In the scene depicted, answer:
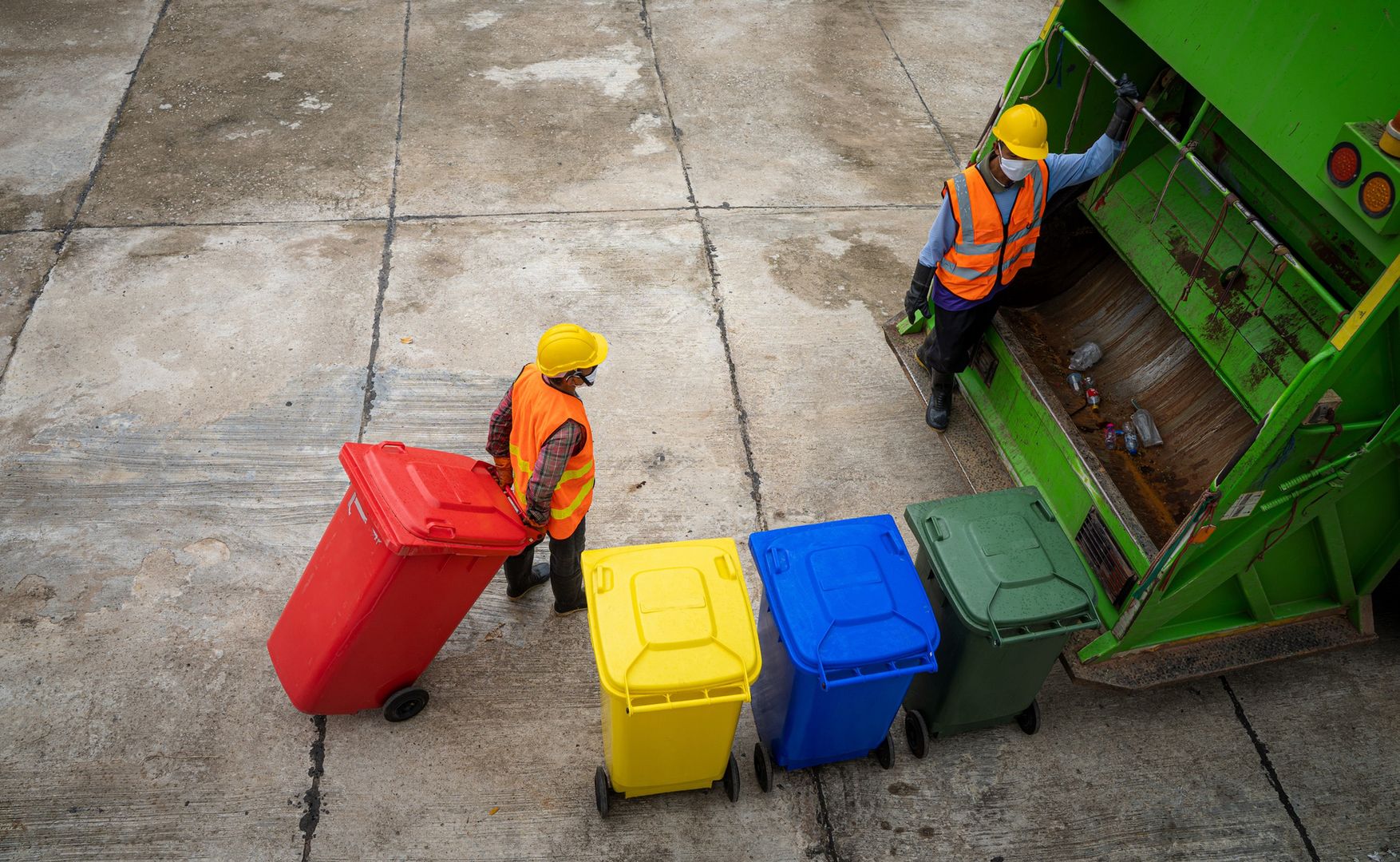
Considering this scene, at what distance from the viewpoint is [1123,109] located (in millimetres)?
3898

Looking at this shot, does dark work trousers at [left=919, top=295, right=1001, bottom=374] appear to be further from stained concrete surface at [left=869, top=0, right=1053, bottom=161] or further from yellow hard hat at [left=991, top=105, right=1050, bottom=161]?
stained concrete surface at [left=869, top=0, right=1053, bottom=161]

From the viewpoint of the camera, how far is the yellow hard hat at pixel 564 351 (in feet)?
10.2

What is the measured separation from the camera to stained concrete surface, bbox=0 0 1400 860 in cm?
336

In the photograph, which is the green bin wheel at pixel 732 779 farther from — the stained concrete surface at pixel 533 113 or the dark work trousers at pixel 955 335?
the stained concrete surface at pixel 533 113

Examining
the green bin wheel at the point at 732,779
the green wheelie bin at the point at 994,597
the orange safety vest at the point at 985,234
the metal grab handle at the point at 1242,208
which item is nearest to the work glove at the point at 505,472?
the green bin wheel at the point at 732,779

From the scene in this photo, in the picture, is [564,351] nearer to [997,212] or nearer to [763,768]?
[763,768]

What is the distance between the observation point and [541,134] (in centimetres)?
677

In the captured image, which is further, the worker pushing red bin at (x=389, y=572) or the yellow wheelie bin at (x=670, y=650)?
the worker pushing red bin at (x=389, y=572)

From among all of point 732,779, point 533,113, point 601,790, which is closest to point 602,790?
point 601,790

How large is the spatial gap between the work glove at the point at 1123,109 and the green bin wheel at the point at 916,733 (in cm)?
253

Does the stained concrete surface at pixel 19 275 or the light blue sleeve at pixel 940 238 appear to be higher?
the light blue sleeve at pixel 940 238

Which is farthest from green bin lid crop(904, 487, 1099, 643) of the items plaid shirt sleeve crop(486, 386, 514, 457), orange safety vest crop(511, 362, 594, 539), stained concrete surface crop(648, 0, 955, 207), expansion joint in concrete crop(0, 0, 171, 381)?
expansion joint in concrete crop(0, 0, 171, 381)

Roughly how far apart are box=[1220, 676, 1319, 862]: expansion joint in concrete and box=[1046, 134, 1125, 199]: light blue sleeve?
2.19 meters

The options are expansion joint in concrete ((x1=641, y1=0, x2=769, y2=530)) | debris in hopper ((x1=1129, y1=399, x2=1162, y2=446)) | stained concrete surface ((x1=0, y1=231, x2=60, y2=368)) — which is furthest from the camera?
stained concrete surface ((x1=0, y1=231, x2=60, y2=368))
